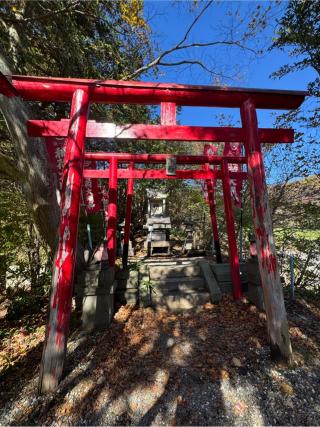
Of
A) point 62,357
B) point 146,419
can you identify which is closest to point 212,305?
point 146,419

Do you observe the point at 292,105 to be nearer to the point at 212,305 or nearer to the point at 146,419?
the point at 212,305

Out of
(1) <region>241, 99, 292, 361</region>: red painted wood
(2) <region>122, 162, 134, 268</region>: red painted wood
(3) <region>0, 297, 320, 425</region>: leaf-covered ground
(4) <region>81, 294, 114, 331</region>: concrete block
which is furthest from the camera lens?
(2) <region>122, 162, 134, 268</region>: red painted wood

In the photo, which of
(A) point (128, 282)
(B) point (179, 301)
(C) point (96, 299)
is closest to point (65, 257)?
(C) point (96, 299)

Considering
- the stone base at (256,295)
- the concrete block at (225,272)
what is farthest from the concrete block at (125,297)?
the stone base at (256,295)

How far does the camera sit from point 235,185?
5562mm

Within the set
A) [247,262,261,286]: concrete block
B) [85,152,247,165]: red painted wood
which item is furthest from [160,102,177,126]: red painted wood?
[247,262,261,286]: concrete block

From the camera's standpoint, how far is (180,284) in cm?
448

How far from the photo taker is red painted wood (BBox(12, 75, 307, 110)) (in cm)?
269

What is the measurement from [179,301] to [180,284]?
1.29 ft

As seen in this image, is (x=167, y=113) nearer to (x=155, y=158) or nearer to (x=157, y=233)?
(x=155, y=158)

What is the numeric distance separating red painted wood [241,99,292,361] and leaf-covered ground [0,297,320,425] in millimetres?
297

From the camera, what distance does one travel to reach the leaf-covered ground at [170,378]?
199 cm

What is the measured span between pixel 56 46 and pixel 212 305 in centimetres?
613

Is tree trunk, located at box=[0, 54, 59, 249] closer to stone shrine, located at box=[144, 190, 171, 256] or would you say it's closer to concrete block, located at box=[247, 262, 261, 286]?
concrete block, located at box=[247, 262, 261, 286]
